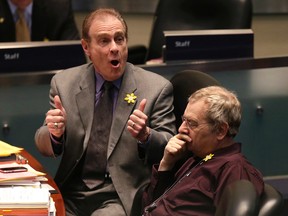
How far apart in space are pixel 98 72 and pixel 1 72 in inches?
37.5

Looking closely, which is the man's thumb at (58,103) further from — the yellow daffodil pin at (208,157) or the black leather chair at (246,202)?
the black leather chair at (246,202)

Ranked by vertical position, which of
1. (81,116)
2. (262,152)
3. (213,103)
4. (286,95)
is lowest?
(262,152)

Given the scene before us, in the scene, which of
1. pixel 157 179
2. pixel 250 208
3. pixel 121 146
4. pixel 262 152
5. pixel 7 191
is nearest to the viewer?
pixel 250 208

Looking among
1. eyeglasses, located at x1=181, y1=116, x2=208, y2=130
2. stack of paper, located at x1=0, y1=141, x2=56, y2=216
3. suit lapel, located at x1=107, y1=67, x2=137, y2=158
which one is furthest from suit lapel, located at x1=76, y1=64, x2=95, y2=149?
eyeglasses, located at x1=181, y1=116, x2=208, y2=130

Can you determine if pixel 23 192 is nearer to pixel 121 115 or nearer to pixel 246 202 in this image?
pixel 246 202

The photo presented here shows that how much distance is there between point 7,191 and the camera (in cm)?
355

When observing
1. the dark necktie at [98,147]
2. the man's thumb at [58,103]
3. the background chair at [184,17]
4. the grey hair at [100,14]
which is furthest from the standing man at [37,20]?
the man's thumb at [58,103]

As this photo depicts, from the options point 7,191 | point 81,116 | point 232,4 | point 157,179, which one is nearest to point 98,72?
point 81,116

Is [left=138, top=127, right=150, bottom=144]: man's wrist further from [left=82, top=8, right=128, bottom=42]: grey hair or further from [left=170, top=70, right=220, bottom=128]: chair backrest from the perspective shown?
[left=82, top=8, right=128, bottom=42]: grey hair

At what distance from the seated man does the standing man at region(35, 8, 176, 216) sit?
38 centimetres

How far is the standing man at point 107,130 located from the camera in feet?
14.4

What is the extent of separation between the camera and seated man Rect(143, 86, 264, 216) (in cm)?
369

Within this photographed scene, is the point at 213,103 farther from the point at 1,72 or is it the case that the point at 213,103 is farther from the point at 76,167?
the point at 1,72

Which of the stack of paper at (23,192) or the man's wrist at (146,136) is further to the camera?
the man's wrist at (146,136)
